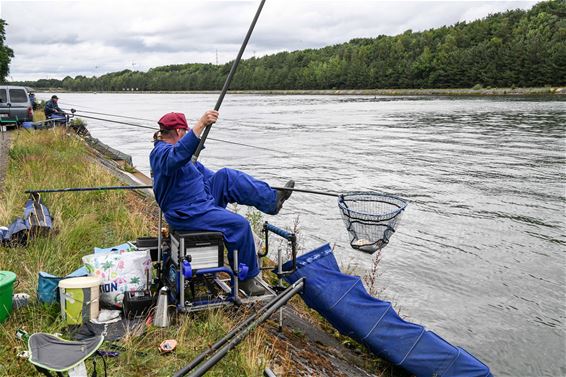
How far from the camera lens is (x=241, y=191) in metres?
5.22

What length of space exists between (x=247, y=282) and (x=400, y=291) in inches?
155

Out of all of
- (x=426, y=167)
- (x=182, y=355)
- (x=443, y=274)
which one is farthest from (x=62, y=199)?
(x=426, y=167)

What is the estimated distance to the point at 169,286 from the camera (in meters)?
4.96

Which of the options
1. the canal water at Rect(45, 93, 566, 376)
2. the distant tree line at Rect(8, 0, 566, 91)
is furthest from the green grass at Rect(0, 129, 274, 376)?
the distant tree line at Rect(8, 0, 566, 91)

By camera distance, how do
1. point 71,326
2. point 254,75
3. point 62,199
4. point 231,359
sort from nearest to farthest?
point 231,359
point 71,326
point 62,199
point 254,75

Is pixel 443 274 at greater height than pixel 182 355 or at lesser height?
lesser

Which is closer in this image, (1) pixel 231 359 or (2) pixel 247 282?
(1) pixel 231 359

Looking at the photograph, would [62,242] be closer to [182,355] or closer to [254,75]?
[182,355]

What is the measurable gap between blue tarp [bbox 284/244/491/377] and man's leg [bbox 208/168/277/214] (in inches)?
27.3

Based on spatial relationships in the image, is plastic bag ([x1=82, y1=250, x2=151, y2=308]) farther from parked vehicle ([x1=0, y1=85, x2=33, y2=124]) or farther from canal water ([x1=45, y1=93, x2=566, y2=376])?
parked vehicle ([x1=0, y1=85, x2=33, y2=124])

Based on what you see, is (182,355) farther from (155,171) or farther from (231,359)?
(155,171)

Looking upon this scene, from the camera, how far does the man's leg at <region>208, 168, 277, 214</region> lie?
203 inches

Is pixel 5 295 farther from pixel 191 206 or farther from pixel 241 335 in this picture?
pixel 241 335

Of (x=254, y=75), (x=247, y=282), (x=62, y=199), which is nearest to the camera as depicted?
(x=247, y=282)
